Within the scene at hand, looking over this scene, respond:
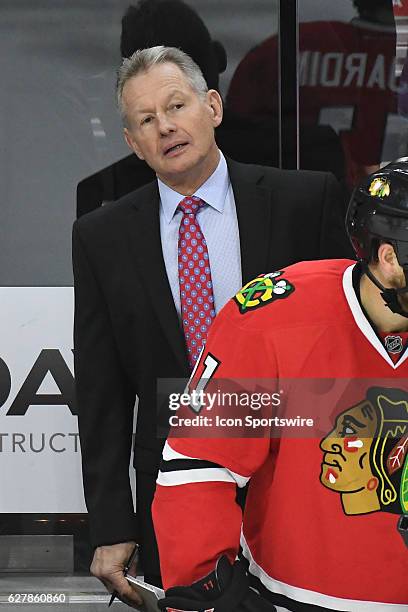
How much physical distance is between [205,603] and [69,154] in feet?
5.58

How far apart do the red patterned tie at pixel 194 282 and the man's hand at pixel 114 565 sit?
506 millimetres

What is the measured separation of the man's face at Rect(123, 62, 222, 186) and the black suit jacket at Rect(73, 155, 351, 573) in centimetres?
15

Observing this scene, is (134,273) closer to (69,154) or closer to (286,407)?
(69,154)

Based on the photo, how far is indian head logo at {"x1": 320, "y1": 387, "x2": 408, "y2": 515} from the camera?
172 cm

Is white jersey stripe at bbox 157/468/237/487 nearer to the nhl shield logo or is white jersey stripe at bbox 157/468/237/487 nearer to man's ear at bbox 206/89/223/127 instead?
the nhl shield logo

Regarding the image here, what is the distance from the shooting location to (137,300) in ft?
8.11

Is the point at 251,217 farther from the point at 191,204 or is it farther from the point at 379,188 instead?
the point at 379,188

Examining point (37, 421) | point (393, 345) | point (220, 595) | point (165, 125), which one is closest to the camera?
point (220, 595)

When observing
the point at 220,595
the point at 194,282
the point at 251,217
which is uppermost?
the point at 251,217

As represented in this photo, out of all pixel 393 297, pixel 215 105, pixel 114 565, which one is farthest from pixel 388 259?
pixel 114 565

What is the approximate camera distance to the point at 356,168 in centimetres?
296

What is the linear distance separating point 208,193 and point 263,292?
82cm

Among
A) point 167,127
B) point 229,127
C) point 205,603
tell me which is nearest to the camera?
point 205,603

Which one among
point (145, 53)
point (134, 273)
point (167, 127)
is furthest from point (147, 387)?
point (145, 53)
